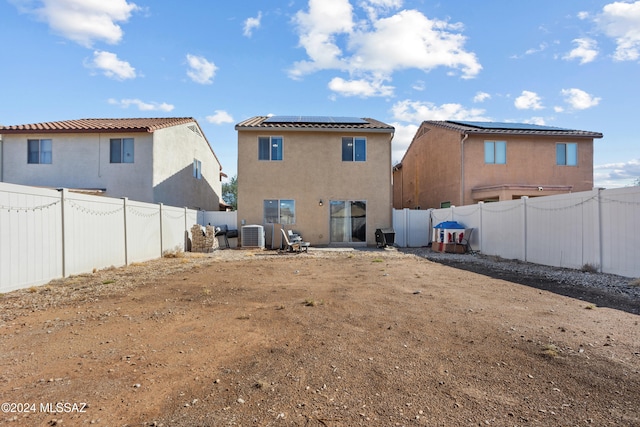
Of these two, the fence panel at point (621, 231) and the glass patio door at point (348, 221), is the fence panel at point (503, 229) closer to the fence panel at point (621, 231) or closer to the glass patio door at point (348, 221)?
the fence panel at point (621, 231)

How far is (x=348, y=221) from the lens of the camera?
17.2 meters

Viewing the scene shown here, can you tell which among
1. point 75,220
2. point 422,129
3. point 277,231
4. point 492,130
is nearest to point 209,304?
point 75,220

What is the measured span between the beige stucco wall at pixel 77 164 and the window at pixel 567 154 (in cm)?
2186

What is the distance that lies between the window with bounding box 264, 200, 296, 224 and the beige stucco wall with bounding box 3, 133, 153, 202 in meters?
6.32

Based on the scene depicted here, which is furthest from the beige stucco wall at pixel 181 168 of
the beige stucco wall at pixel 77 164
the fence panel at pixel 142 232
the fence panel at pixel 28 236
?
the fence panel at pixel 28 236

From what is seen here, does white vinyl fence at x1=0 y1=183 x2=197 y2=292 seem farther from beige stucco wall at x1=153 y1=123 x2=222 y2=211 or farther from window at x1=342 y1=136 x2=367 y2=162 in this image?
window at x1=342 y1=136 x2=367 y2=162

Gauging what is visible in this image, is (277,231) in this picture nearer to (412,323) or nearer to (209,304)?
(209,304)

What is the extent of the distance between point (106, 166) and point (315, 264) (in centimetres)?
1248

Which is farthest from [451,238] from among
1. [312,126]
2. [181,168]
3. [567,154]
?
[181,168]

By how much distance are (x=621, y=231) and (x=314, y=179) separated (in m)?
11.9

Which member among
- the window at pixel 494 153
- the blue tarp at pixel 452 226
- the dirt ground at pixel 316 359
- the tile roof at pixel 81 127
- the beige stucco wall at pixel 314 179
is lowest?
the dirt ground at pixel 316 359

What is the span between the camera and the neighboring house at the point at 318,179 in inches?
666

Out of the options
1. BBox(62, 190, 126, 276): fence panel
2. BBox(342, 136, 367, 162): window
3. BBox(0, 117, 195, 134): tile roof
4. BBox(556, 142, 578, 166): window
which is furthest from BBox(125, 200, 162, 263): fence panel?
BBox(556, 142, 578, 166): window

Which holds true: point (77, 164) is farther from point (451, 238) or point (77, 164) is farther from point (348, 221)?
point (451, 238)
